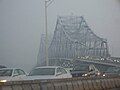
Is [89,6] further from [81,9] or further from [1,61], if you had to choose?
[1,61]

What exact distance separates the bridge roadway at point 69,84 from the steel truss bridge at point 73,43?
3948 cm

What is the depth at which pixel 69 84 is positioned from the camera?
11328 mm

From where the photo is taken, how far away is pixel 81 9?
5772 centimetres

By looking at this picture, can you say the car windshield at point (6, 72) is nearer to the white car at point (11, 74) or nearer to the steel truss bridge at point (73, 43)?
the white car at point (11, 74)

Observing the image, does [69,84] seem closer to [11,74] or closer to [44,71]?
[44,71]

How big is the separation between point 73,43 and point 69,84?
1814 inches

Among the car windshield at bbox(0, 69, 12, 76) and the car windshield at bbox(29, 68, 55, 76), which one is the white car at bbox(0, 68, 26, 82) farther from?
the car windshield at bbox(29, 68, 55, 76)

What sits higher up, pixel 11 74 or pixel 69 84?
pixel 69 84

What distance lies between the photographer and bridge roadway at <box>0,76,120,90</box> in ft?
29.2

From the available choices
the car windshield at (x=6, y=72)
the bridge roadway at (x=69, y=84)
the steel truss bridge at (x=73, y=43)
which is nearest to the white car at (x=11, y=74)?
the car windshield at (x=6, y=72)

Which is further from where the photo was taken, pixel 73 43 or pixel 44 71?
pixel 73 43

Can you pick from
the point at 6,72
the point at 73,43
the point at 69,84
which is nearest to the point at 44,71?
the point at 6,72

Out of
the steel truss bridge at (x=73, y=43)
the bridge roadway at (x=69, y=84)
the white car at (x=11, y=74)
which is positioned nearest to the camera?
the bridge roadway at (x=69, y=84)

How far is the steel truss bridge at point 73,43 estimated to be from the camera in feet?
182
